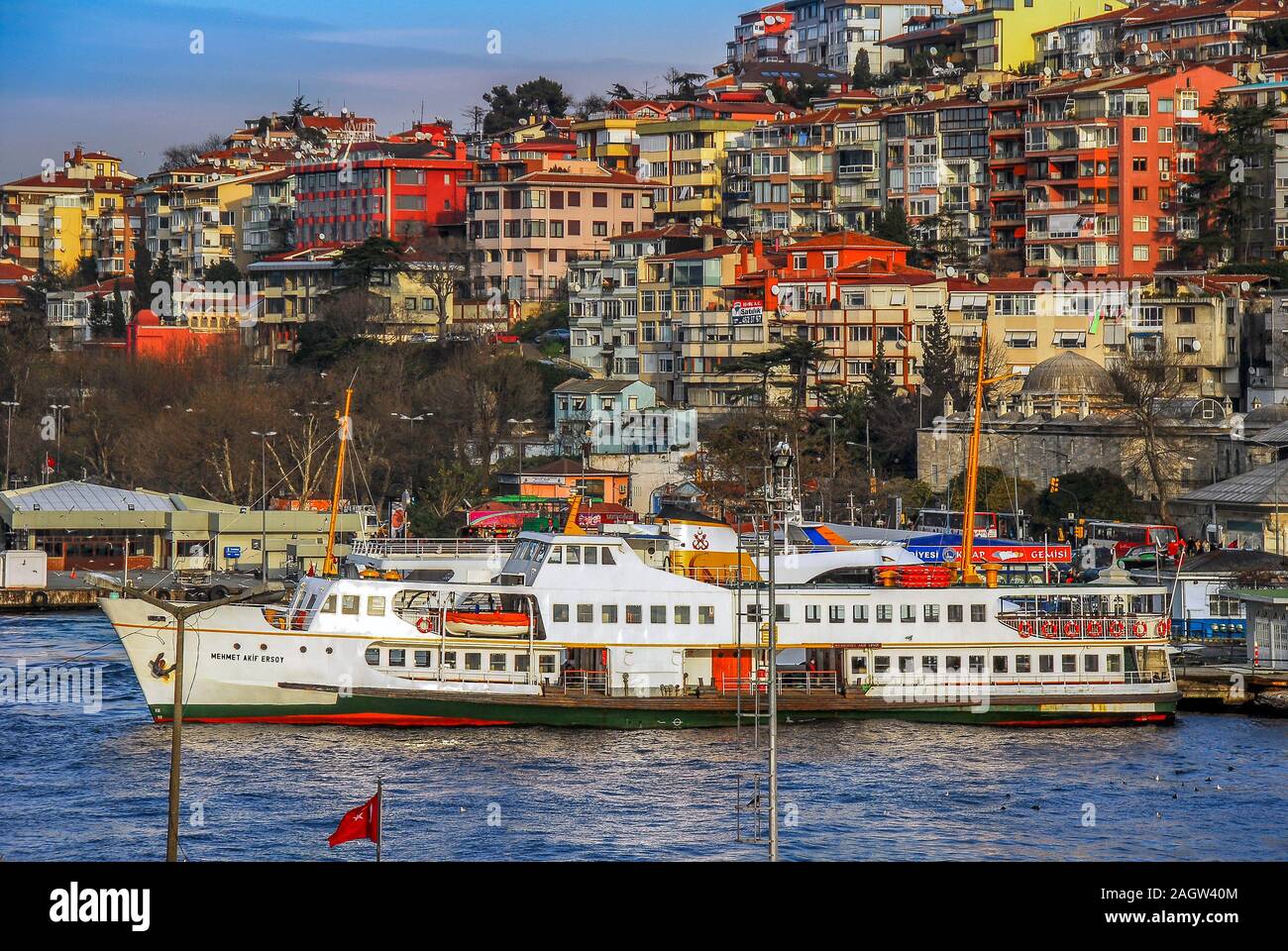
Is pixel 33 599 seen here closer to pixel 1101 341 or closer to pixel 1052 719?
pixel 1052 719

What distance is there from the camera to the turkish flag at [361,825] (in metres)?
23.3

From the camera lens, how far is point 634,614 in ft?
126

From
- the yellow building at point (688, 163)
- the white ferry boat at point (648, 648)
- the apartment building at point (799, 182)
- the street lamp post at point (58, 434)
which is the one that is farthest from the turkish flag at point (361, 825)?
the yellow building at point (688, 163)

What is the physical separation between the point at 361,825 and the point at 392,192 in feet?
277

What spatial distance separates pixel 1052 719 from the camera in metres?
39.2

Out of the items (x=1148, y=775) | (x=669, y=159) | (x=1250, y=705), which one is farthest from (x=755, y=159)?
(x=1148, y=775)

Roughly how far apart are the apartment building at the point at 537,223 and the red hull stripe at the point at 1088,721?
2416 inches

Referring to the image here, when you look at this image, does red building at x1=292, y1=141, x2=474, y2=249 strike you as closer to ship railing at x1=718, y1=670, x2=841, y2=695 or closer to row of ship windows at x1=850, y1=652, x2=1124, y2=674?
ship railing at x1=718, y1=670, x2=841, y2=695

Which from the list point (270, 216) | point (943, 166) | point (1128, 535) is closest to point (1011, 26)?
point (943, 166)

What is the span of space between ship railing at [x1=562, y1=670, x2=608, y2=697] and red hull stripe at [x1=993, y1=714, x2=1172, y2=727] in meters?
7.19

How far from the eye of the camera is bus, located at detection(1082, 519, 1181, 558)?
55.5 metres

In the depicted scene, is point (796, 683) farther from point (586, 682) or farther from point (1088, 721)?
point (1088, 721)

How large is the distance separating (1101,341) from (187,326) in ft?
141

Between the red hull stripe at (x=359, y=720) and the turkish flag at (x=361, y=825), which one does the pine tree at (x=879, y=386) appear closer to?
the red hull stripe at (x=359, y=720)
